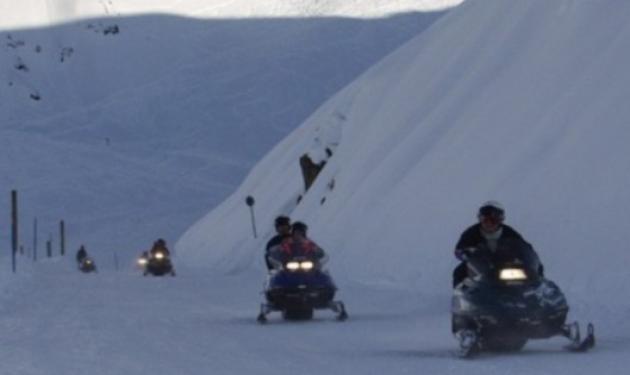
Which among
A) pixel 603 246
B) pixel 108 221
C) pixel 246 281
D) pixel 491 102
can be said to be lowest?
pixel 603 246

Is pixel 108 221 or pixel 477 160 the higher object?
pixel 108 221

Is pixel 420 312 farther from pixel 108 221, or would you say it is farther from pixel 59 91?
pixel 59 91

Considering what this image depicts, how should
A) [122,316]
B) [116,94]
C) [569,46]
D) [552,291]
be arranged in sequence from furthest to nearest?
[116,94], [569,46], [122,316], [552,291]

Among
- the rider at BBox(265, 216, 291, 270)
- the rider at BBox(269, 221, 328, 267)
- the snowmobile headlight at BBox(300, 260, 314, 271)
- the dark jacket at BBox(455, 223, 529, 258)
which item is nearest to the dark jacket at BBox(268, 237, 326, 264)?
the rider at BBox(269, 221, 328, 267)

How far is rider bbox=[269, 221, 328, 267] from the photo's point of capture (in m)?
23.3

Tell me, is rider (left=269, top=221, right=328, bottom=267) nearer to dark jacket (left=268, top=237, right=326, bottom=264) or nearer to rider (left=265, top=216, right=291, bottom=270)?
dark jacket (left=268, top=237, right=326, bottom=264)

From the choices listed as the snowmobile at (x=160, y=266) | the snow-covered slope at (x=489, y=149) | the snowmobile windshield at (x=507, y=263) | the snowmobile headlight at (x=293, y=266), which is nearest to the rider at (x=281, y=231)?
the snowmobile headlight at (x=293, y=266)

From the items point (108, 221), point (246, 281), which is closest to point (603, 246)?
point (246, 281)

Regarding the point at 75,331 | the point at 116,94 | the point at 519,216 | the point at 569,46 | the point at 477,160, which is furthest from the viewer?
the point at 116,94

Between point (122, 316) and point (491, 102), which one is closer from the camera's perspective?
point (122, 316)

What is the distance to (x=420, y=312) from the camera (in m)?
24.2

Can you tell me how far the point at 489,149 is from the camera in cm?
3366

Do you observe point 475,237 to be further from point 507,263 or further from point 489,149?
point 489,149

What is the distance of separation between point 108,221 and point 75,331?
100216 mm
